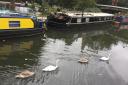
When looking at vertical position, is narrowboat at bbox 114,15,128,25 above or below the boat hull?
below

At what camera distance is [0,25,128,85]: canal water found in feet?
69.0

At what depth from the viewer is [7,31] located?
3088 centimetres

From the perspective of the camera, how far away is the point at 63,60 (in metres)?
25.7

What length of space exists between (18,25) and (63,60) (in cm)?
933

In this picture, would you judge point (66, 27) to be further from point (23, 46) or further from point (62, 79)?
point (62, 79)

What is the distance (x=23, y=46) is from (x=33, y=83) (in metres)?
10.2

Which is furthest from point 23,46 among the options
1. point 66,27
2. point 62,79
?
point 66,27

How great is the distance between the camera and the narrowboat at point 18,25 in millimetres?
30856

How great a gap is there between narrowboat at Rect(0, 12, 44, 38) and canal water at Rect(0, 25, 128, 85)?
725mm

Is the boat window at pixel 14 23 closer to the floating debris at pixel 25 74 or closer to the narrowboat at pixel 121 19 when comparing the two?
the floating debris at pixel 25 74

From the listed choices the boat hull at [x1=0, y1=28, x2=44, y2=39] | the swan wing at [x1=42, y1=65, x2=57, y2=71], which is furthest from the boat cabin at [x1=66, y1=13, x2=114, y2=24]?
the swan wing at [x1=42, y1=65, x2=57, y2=71]

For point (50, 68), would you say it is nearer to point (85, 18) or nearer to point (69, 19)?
point (69, 19)

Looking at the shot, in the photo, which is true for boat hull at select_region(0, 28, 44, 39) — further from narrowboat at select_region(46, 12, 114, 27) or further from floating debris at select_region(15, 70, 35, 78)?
floating debris at select_region(15, 70, 35, 78)

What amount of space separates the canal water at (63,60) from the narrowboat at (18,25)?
2.38ft
